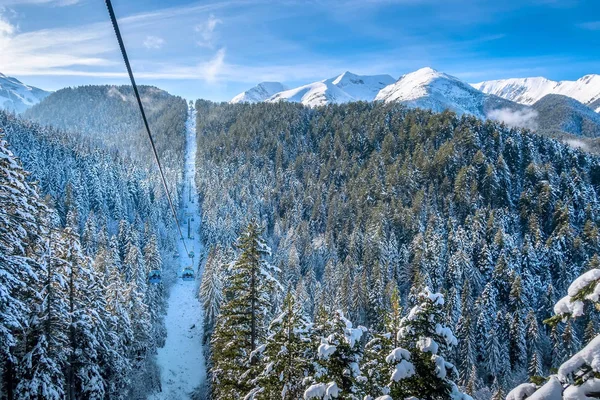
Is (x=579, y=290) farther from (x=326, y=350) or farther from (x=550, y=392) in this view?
(x=326, y=350)

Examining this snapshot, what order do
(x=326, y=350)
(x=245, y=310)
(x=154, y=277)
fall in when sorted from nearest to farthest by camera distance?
(x=326, y=350) < (x=245, y=310) < (x=154, y=277)

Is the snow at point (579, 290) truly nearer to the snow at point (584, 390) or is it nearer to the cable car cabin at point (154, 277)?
the snow at point (584, 390)

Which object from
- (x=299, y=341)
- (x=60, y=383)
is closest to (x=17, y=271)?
(x=60, y=383)

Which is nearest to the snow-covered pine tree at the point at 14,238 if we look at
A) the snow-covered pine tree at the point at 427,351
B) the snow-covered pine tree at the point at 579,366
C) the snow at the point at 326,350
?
the snow at the point at 326,350

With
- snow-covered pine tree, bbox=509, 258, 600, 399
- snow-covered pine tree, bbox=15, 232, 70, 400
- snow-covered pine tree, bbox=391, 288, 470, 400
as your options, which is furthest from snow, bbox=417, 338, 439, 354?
snow-covered pine tree, bbox=15, 232, 70, 400

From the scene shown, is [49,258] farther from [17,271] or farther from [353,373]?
[353,373]

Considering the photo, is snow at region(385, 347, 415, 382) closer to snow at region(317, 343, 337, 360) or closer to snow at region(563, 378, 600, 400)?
snow at region(317, 343, 337, 360)

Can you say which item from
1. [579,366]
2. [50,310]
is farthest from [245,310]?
[579,366]
